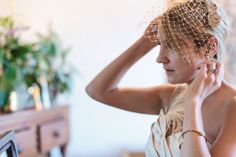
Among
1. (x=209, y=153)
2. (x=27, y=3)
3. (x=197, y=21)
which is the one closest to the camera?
(x=209, y=153)

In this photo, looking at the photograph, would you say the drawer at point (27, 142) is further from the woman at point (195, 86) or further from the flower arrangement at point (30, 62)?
the woman at point (195, 86)

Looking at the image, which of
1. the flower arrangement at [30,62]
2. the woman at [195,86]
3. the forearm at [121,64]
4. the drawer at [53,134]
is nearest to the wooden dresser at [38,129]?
the drawer at [53,134]

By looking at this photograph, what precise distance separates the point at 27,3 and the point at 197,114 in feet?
8.19

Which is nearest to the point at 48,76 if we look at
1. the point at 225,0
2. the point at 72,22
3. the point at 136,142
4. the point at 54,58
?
the point at 54,58

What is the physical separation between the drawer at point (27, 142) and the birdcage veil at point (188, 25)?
5.09 feet

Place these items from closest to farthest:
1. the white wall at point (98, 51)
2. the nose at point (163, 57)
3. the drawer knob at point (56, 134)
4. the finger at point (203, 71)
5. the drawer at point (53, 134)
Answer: the finger at point (203, 71), the nose at point (163, 57), the drawer at point (53, 134), the drawer knob at point (56, 134), the white wall at point (98, 51)

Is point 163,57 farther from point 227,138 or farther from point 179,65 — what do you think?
point 227,138

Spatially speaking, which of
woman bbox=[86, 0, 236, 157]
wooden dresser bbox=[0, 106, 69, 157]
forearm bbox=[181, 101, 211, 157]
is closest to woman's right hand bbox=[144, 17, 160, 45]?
woman bbox=[86, 0, 236, 157]

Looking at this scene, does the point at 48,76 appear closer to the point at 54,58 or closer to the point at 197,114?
the point at 54,58

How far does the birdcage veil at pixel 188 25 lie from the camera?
1.03 meters

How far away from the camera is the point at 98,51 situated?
3.15 metres

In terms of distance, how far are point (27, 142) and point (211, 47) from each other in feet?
5.62

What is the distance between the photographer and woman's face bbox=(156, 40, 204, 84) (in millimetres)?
1055

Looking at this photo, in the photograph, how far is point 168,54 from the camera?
3.53 ft
